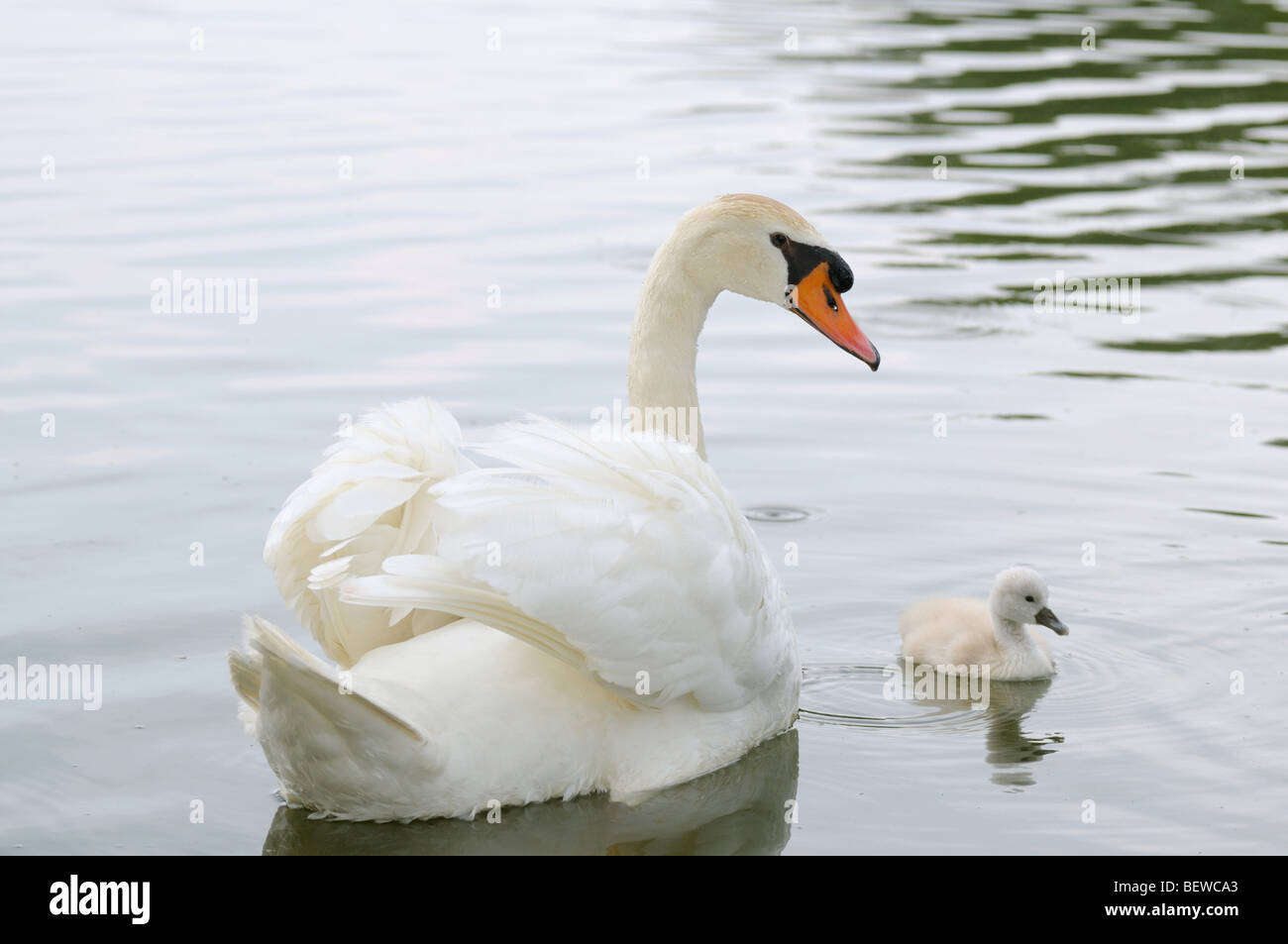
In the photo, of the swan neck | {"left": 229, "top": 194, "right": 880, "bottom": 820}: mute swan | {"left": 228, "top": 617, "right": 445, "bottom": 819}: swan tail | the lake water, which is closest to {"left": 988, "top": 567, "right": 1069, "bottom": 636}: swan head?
the lake water

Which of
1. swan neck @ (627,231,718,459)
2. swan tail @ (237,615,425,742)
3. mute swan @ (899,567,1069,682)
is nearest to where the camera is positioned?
swan tail @ (237,615,425,742)

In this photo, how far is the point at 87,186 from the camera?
582 inches

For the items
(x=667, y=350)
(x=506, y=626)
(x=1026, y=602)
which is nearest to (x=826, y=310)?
(x=667, y=350)

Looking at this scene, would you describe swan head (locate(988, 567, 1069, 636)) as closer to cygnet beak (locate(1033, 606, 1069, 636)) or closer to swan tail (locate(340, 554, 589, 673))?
cygnet beak (locate(1033, 606, 1069, 636))

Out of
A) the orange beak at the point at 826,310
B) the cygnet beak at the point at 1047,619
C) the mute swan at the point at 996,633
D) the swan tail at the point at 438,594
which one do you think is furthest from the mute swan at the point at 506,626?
the cygnet beak at the point at 1047,619

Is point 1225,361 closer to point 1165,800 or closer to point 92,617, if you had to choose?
point 1165,800

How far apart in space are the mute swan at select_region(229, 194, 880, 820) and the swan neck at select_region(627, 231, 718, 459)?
794 millimetres

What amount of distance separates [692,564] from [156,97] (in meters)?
14.1

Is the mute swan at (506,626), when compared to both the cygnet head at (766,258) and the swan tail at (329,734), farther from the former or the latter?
the cygnet head at (766,258)

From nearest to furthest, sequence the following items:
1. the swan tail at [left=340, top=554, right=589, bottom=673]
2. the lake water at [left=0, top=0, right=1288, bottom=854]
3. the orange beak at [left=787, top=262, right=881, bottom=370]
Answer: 1. the swan tail at [left=340, top=554, right=589, bottom=673]
2. the lake water at [left=0, top=0, right=1288, bottom=854]
3. the orange beak at [left=787, top=262, right=881, bottom=370]

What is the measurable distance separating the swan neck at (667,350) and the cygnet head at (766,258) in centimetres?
6

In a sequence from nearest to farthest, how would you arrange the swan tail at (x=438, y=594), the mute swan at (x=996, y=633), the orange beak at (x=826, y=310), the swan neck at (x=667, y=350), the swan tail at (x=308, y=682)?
the swan tail at (x=308, y=682), the swan tail at (x=438, y=594), the swan neck at (x=667, y=350), the orange beak at (x=826, y=310), the mute swan at (x=996, y=633)

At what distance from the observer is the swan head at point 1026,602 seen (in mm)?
7457

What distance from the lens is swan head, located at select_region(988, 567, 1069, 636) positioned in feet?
24.5
